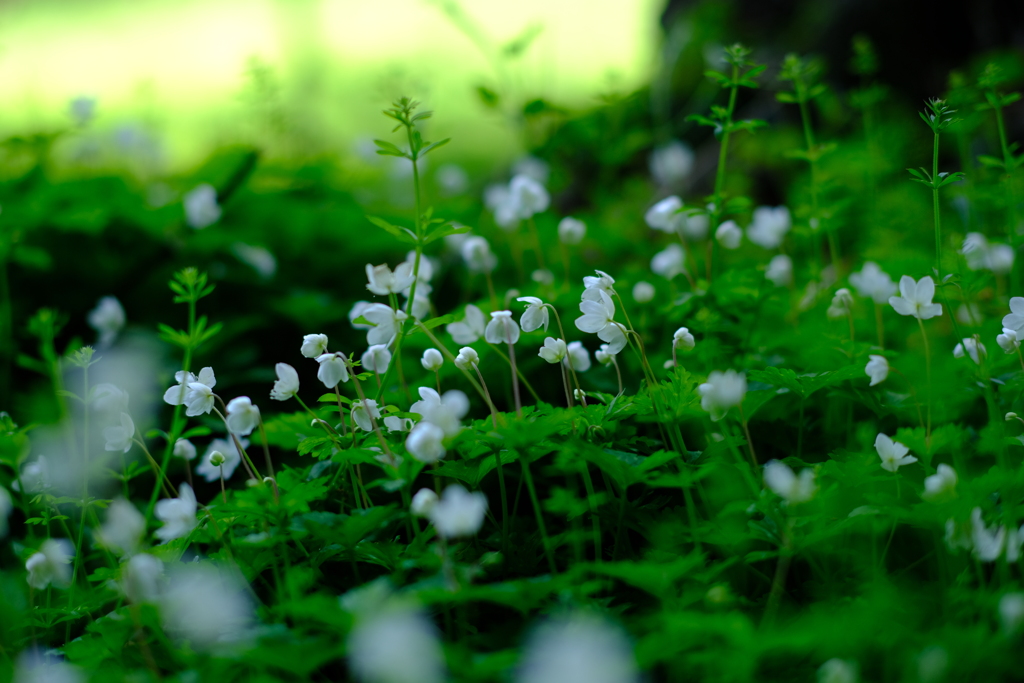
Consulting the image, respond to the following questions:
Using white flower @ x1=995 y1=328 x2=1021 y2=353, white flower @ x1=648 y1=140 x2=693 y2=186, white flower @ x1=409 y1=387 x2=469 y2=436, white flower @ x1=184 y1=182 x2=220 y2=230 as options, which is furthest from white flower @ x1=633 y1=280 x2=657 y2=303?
white flower @ x1=648 y1=140 x2=693 y2=186

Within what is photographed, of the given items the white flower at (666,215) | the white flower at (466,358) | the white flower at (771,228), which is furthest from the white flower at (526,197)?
the white flower at (466,358)

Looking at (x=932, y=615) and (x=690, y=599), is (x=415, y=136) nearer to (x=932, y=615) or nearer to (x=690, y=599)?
(x=690, y=599)

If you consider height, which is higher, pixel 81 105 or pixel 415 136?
pixel 81 105

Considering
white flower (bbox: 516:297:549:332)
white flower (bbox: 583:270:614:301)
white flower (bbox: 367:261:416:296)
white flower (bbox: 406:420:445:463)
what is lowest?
white flower (bbox: 406:420:445:463)

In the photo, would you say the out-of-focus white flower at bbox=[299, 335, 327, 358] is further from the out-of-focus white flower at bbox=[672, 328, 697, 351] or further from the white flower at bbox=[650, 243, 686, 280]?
the white flower at bbox=[650, 243, 686, 280]

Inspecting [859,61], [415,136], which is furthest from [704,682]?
[859,61]

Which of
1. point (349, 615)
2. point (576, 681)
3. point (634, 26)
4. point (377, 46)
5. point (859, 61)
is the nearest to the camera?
point (576, 681)
